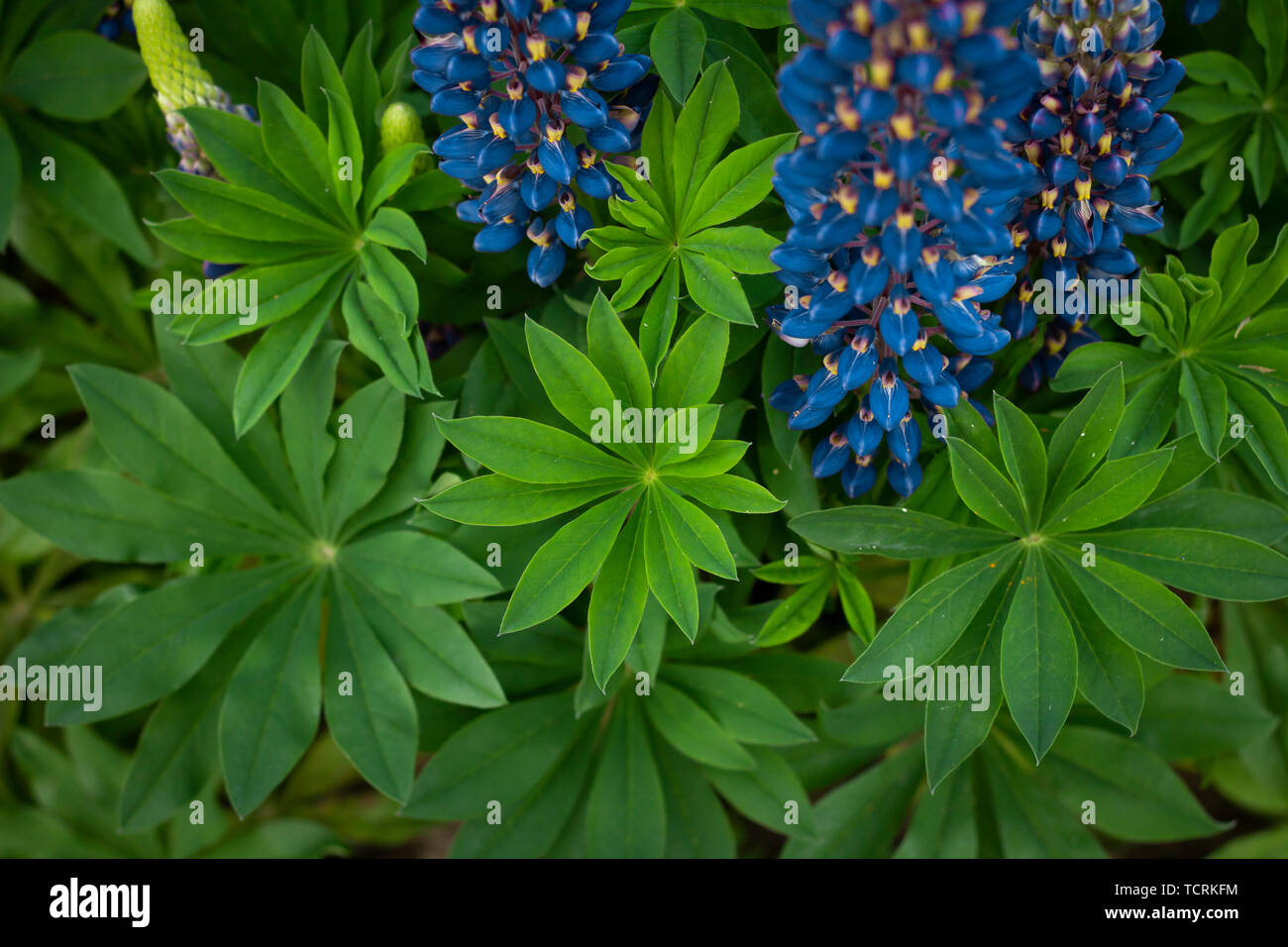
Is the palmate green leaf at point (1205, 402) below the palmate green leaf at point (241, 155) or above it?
below

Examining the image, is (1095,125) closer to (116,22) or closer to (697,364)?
(697,364)

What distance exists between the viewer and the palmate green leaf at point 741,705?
209 cm

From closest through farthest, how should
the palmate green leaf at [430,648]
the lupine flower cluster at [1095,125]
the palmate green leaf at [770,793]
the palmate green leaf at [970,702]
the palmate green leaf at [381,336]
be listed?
the lupine flower cluster at [1095,125]
the palmate green leaf at [970,702]
the palmate green leaf at [381,336]
the palmate green leaf at [430,648]
the palmate green leaf at [770,793]

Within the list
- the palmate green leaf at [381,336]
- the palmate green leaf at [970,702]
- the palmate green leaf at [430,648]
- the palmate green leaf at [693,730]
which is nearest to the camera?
the palmate green leaf at [970,702]

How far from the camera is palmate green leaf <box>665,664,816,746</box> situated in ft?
6.86

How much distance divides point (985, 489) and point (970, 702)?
1.42 ft

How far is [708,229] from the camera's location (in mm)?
1843

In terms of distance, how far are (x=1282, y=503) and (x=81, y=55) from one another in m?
3.13

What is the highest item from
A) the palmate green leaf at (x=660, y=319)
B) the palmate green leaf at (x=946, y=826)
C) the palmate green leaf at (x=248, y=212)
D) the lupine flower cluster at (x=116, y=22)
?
the lupine flower cluster at (x=116, y=22)

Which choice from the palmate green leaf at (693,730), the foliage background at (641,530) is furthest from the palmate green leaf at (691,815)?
the palmate green leaf at (693,730)

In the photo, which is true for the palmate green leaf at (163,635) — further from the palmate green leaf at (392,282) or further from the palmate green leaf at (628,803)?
the palmate green leaf at (628,803)

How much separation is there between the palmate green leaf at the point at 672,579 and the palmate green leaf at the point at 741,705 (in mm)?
454

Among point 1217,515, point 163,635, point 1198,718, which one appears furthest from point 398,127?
point 1198,718

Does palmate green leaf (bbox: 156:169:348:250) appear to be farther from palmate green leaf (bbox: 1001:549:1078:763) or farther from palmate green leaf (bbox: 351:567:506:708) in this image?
palmate green leaf (bbox: 1001:549:1078:763)
